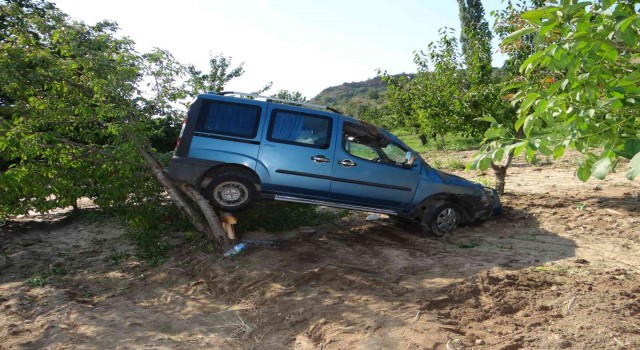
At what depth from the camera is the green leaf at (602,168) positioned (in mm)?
1536

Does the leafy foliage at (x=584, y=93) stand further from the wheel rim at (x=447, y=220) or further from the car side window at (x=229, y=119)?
the wheel rim at (x=447, y=220)

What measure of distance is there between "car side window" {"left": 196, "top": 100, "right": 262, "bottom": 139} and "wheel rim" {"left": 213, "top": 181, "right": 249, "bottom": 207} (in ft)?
2.44

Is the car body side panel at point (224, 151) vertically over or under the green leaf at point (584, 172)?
under

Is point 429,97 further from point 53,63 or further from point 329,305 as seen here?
point 53,63

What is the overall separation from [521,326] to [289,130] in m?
4.12

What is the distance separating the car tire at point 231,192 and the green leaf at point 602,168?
17.5ft

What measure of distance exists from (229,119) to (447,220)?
155 inches

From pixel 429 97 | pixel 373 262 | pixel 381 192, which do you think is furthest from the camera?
pixel 429 97

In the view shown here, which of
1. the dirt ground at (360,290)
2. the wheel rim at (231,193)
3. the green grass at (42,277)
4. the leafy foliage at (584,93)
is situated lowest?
the green grass at (42,277)

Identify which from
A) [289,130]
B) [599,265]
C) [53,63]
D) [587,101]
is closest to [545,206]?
[599,265]

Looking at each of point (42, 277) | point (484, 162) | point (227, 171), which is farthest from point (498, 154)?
point (42, 277)

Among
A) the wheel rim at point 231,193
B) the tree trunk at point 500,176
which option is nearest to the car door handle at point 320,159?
the wheel rim at point 231,193

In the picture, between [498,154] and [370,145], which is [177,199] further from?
[498,154]

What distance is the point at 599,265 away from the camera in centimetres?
539
